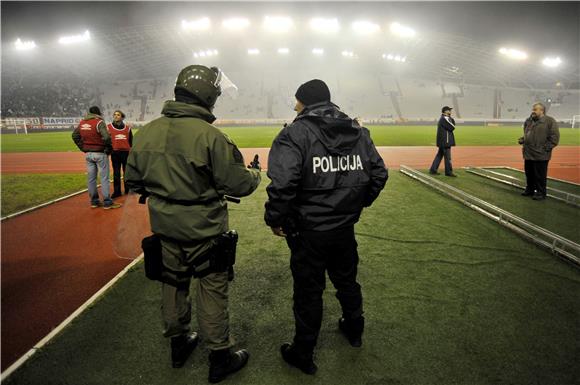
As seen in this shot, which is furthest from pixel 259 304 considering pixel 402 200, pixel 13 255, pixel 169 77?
pixel 169 77

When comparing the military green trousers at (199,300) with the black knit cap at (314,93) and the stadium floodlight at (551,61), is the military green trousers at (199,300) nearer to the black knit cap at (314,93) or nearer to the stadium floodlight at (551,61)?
the black knit cap at (314,93)

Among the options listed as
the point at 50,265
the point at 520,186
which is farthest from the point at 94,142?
the point at 520,186

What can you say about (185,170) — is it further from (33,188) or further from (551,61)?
(551,61)

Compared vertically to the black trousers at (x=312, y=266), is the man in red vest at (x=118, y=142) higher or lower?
higher

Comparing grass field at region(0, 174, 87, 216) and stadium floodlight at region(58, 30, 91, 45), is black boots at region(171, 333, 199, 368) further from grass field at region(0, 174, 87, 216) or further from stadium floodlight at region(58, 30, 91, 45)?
stadium floodlight at region(58, 30, 91, 45)

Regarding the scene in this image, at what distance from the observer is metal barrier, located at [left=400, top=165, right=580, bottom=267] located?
410 centimetres

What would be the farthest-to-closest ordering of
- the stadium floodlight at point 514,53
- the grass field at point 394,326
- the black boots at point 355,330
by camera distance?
the stadium floodlight at point 514,53, the black boots at point 355,330, the grass field at point 394,326

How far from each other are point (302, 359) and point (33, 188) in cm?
963

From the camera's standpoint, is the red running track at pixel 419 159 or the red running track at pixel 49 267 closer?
the red running track at pixel 49 267

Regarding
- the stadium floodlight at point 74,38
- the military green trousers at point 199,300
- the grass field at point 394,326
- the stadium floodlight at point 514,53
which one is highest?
the stadium floodlight at point 74,38

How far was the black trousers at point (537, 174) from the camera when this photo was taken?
6.80m

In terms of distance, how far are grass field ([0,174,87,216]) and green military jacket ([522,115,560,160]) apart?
11.0 meters

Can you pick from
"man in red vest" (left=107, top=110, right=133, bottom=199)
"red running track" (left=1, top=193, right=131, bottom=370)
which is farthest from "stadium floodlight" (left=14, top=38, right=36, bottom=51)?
"red running track" (left=1, top=193, right=131, bottom=370)

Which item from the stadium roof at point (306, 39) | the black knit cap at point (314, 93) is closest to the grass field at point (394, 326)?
the black knit cap at point (314, 93)
